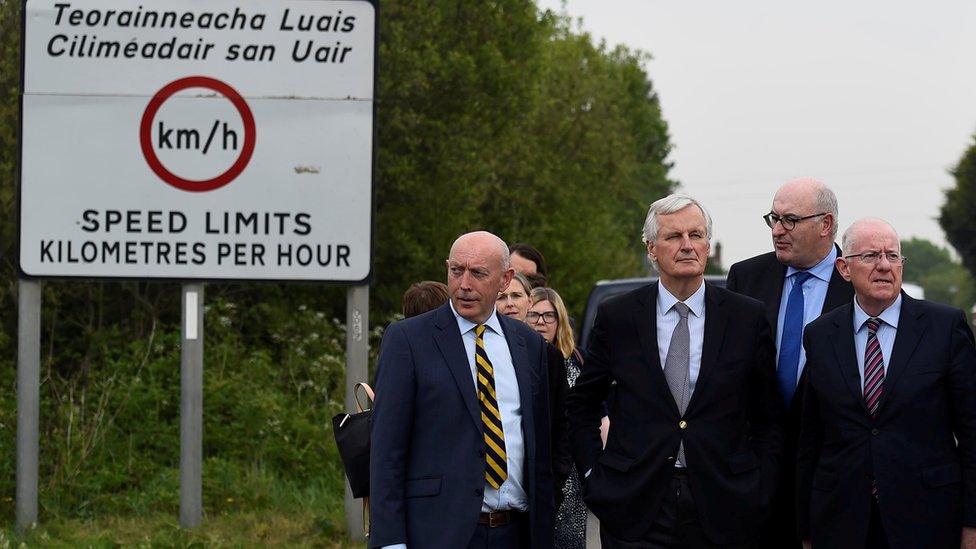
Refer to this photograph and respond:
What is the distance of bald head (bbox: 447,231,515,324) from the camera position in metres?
5.65

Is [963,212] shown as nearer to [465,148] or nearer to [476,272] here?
[465,148]

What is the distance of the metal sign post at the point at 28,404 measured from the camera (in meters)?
10.2

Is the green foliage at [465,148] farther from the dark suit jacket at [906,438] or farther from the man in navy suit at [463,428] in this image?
the dark suit jacket at [906,438]

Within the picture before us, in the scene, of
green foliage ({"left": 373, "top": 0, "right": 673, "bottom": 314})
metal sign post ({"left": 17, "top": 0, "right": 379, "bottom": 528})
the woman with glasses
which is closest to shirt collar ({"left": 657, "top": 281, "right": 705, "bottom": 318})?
the woman with glasses

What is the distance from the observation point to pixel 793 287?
6.27 m

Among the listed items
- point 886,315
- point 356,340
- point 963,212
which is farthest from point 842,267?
point 963,212

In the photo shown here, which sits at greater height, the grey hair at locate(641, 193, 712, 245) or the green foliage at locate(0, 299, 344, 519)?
the grey hair at locate(641, 193, 712, 245)

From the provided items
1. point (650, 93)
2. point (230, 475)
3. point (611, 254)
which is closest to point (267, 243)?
point (230, 475)

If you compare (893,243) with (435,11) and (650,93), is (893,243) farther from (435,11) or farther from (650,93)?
(650,93)

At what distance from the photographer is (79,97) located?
10.2 metres

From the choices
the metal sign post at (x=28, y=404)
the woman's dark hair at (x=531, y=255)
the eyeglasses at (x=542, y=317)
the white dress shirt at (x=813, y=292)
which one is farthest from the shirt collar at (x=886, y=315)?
the metal sign post at (x=28, y=404)

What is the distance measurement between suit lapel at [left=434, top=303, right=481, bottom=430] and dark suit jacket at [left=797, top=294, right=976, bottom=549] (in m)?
1.23

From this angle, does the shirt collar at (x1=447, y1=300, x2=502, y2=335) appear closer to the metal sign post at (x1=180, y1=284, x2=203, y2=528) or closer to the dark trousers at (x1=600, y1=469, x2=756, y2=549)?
the dark trousers at (x1=600, y1=469, x2=756, y2=549)

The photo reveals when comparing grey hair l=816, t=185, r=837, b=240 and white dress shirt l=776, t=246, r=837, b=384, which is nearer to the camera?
grey hair l=816, t=185, r=837, b=240
